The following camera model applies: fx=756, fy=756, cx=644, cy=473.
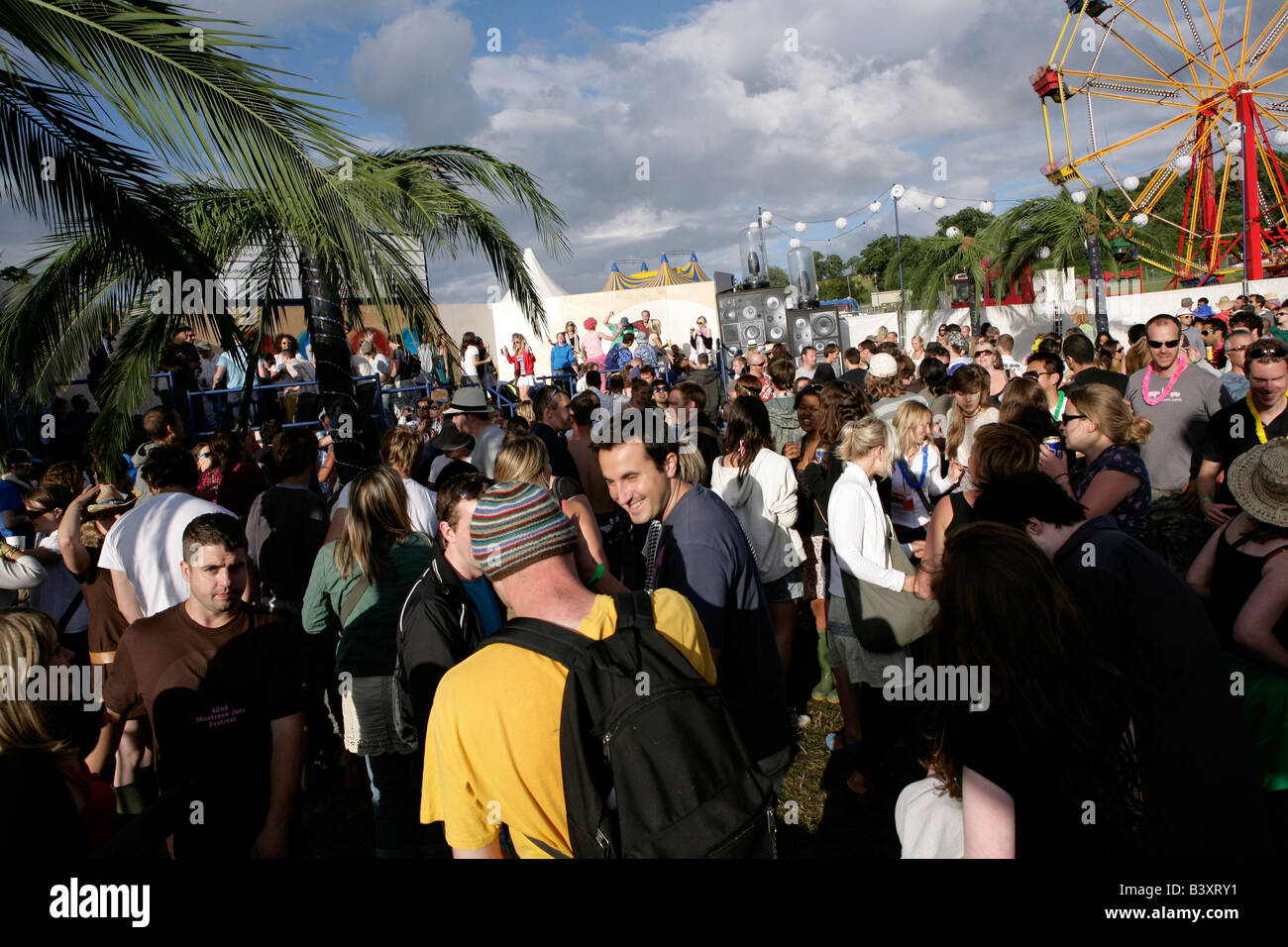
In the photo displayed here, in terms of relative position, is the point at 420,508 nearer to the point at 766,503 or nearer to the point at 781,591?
the point at 766,503

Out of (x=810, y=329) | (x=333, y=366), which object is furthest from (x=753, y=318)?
(x=333, y=366)

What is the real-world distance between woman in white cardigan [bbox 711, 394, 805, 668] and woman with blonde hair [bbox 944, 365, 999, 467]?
145 cm

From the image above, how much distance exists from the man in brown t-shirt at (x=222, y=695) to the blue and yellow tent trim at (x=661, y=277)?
24478 mm

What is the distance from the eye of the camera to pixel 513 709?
4.93 ft

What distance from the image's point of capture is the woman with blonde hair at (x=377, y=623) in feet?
9.77

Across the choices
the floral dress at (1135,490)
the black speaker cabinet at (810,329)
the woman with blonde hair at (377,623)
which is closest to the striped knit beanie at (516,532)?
the woman with blonde hair at (377,623)

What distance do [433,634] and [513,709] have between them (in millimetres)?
1042

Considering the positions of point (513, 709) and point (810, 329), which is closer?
point (513, 709)

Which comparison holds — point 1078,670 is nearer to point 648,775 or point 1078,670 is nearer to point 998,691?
point 998,691

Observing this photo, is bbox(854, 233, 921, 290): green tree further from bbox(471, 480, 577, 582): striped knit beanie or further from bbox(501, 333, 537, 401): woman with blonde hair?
bbox(471, 480, 577, 582): striped knit beanie

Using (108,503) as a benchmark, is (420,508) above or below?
below

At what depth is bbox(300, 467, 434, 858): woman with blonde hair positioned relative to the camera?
298 cm

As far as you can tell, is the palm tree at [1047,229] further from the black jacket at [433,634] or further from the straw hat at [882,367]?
the black jacket at [433,634]
